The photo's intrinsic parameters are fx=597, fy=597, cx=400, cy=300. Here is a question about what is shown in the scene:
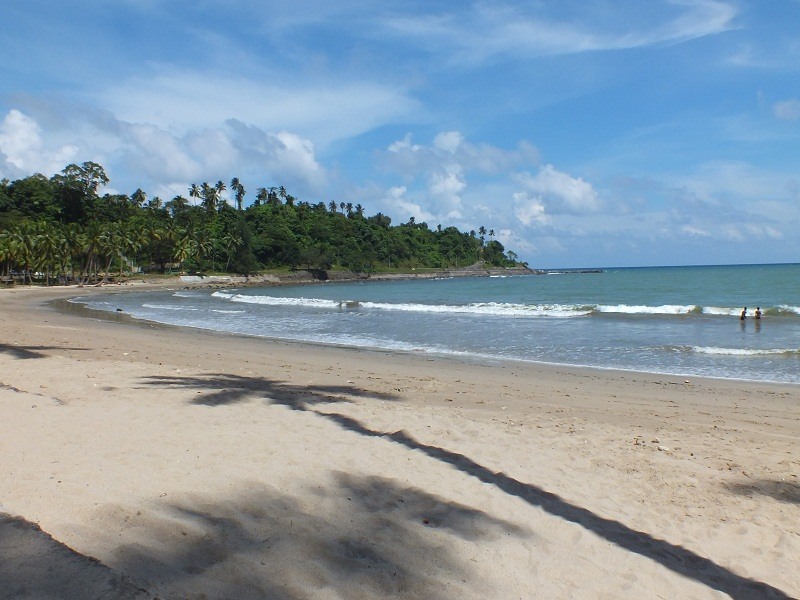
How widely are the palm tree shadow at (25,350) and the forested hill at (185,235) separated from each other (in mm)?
59331

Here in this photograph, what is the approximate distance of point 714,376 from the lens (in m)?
13.4

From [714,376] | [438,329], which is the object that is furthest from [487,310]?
[714,376]

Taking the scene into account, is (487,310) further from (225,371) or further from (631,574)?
(631,574)

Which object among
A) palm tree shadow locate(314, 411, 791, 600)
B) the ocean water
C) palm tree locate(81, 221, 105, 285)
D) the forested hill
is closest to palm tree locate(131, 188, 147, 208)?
the forested hill

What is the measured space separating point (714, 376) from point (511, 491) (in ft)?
33.5

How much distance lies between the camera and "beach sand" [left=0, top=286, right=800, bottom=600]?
11.3ft

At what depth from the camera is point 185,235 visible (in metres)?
92.5

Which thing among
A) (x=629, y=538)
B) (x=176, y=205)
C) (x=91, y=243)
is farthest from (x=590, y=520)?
(x=176, y=205)

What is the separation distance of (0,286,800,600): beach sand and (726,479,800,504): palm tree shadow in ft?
0.10

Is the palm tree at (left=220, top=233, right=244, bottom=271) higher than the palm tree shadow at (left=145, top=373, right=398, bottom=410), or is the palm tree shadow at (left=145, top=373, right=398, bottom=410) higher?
the palm tree at (left=220, top=233, right=244, bottom=271)

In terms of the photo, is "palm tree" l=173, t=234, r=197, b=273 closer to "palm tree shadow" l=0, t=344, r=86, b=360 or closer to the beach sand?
"palm tree shadow" l=0, t=344, r=86, b=360

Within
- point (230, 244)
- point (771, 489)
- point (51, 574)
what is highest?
point (230, 244)

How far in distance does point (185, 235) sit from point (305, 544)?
9520 centimetres

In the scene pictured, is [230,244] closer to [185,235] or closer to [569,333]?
[185,235]
